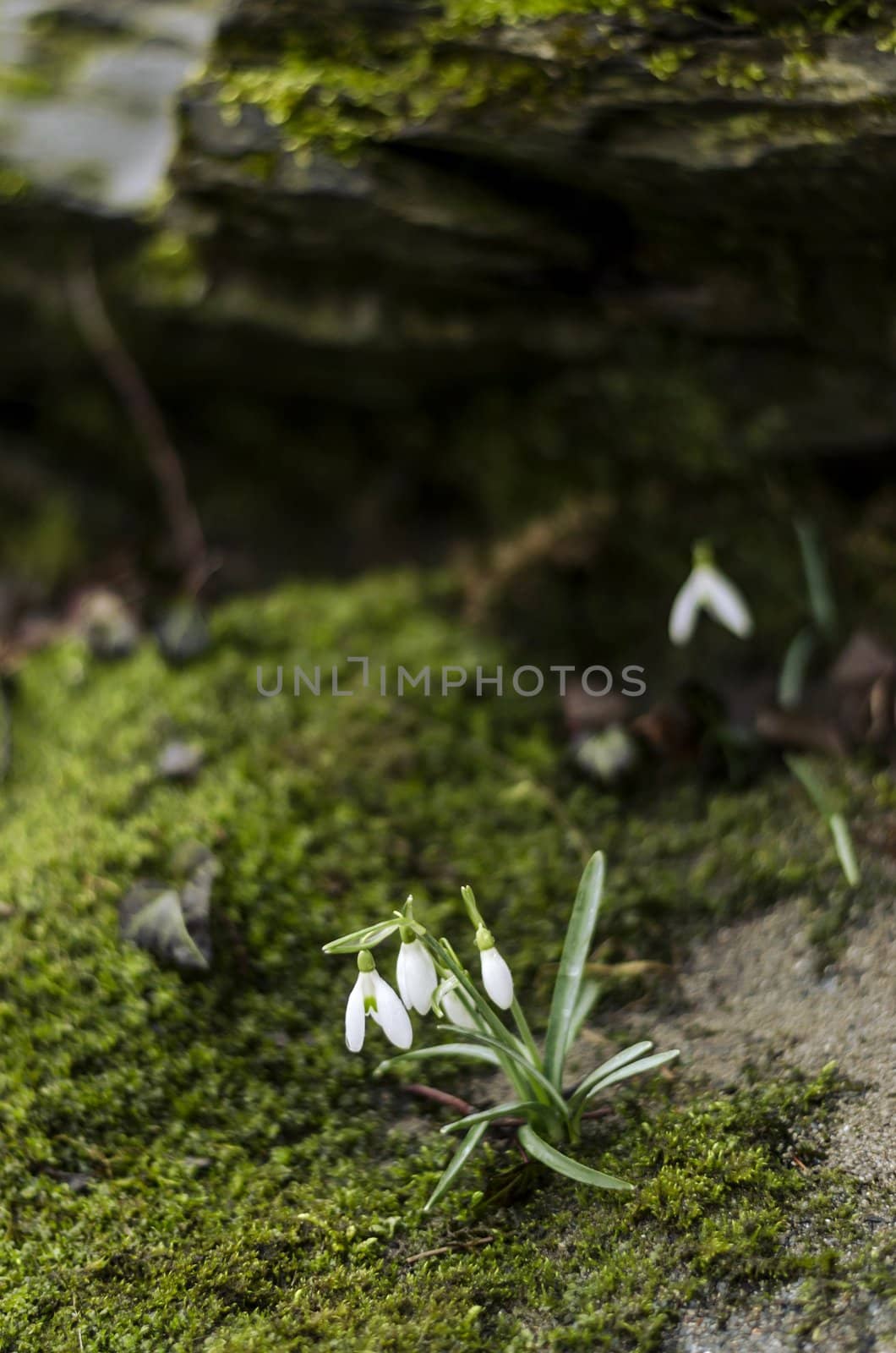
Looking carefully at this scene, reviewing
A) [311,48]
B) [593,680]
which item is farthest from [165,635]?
Result: [311,48]

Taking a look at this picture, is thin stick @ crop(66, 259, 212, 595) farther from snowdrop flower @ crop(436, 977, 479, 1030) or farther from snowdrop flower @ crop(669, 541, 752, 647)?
snowdrop flower @ crop(436, 977, 479, 1030)

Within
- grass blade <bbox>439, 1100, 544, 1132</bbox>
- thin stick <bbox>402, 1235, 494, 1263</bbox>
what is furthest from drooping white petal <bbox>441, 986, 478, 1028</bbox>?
thin stick <bbox>402, 1235, 494, 1263</bbox>

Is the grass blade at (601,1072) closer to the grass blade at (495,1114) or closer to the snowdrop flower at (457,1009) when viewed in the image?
the grass blade at (495,1114)

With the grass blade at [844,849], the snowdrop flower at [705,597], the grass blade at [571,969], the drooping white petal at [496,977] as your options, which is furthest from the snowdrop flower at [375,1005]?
the snowdrop flower at [705,597]

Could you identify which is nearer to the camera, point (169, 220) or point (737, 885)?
point (737, 885)

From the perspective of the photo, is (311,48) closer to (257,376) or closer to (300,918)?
(257,376)

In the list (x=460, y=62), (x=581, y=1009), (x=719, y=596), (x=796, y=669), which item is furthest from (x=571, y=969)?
(x=460, y=62)

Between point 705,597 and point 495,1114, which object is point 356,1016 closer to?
point 495,1114
